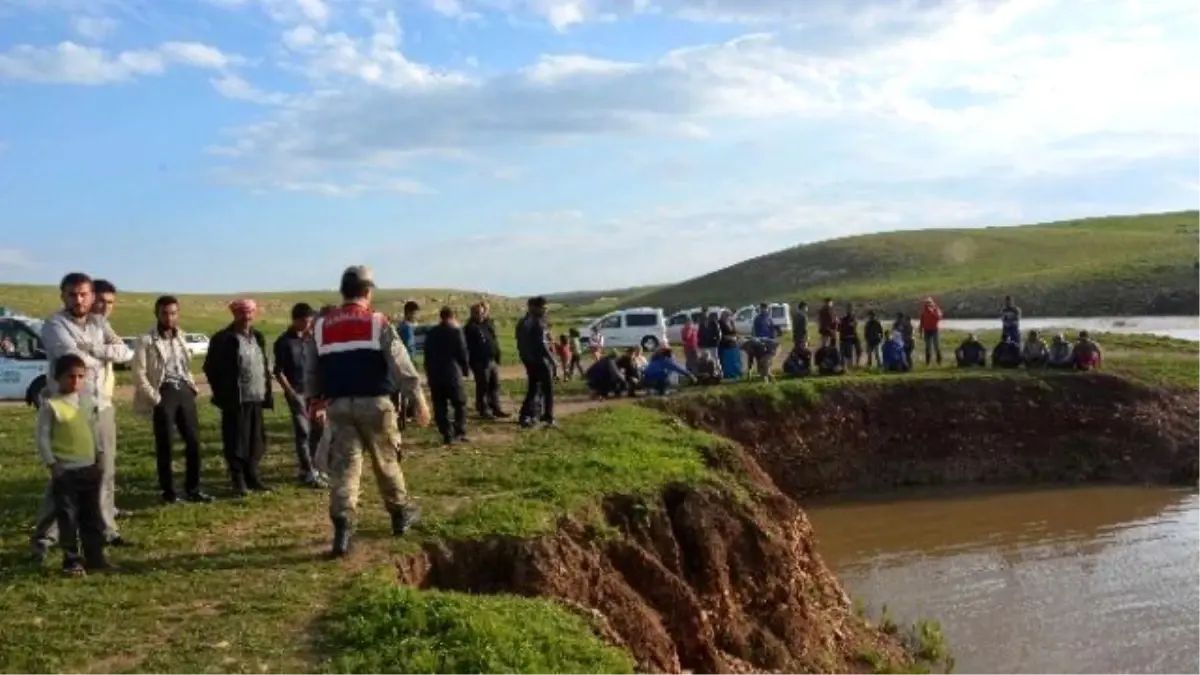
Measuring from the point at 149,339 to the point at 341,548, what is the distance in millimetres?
3234

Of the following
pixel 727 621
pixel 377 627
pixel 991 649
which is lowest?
pixel 991 649

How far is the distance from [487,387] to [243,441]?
665 cm

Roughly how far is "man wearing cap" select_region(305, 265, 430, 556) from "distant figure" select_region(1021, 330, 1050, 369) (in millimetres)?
19708

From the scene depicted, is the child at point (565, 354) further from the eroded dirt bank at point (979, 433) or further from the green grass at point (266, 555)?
the green grass at point (266, 555)

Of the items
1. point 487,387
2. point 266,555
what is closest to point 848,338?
point 487,387

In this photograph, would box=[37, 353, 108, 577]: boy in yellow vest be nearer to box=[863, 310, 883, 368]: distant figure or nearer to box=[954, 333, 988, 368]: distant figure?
box=[863, 310, 883, 368]: distant figure

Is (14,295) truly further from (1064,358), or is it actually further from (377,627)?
(377,627)

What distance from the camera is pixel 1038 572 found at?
16312 millimetres

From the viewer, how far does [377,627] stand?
710cm

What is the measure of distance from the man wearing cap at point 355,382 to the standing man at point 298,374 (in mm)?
3731

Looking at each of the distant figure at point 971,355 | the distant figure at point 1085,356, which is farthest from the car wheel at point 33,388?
the distant figure at point 1085,356

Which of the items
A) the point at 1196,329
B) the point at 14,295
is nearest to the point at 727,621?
the point at 1196,329

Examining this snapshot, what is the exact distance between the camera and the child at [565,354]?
28.2 meters

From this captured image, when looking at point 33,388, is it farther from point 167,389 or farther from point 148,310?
point 148,310
